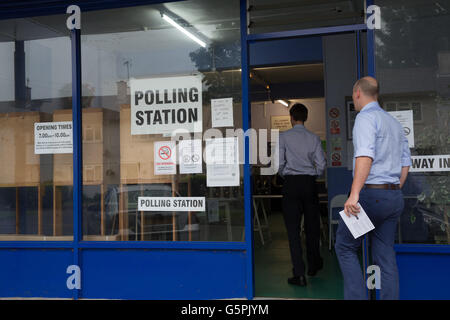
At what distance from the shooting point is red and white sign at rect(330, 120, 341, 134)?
307 inches

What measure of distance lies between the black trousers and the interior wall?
25.7ft

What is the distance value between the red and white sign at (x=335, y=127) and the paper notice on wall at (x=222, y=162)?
12.5 feet

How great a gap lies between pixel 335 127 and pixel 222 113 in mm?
3844

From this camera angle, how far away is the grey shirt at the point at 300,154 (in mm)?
5039

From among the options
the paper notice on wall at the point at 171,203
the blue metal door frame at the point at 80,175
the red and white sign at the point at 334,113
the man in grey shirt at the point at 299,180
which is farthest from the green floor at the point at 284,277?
the red and white sign at the point at 334,113

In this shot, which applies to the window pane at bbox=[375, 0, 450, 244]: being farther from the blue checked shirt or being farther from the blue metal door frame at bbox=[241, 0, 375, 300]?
the blue checked shirt

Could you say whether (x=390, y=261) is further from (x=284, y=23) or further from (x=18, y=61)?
(x=18, y=61)

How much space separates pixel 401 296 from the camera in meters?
3.98

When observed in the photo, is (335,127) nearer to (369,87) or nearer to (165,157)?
(165,157)

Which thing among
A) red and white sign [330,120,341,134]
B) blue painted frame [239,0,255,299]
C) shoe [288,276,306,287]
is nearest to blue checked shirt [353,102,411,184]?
blue painted frame [239,0,255,299]

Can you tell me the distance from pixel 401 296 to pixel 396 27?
2.32 m

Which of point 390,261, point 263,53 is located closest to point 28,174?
point 390,261

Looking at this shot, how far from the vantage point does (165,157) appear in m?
4.64

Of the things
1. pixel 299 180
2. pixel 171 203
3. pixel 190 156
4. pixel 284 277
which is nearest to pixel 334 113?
pixel 299 180
